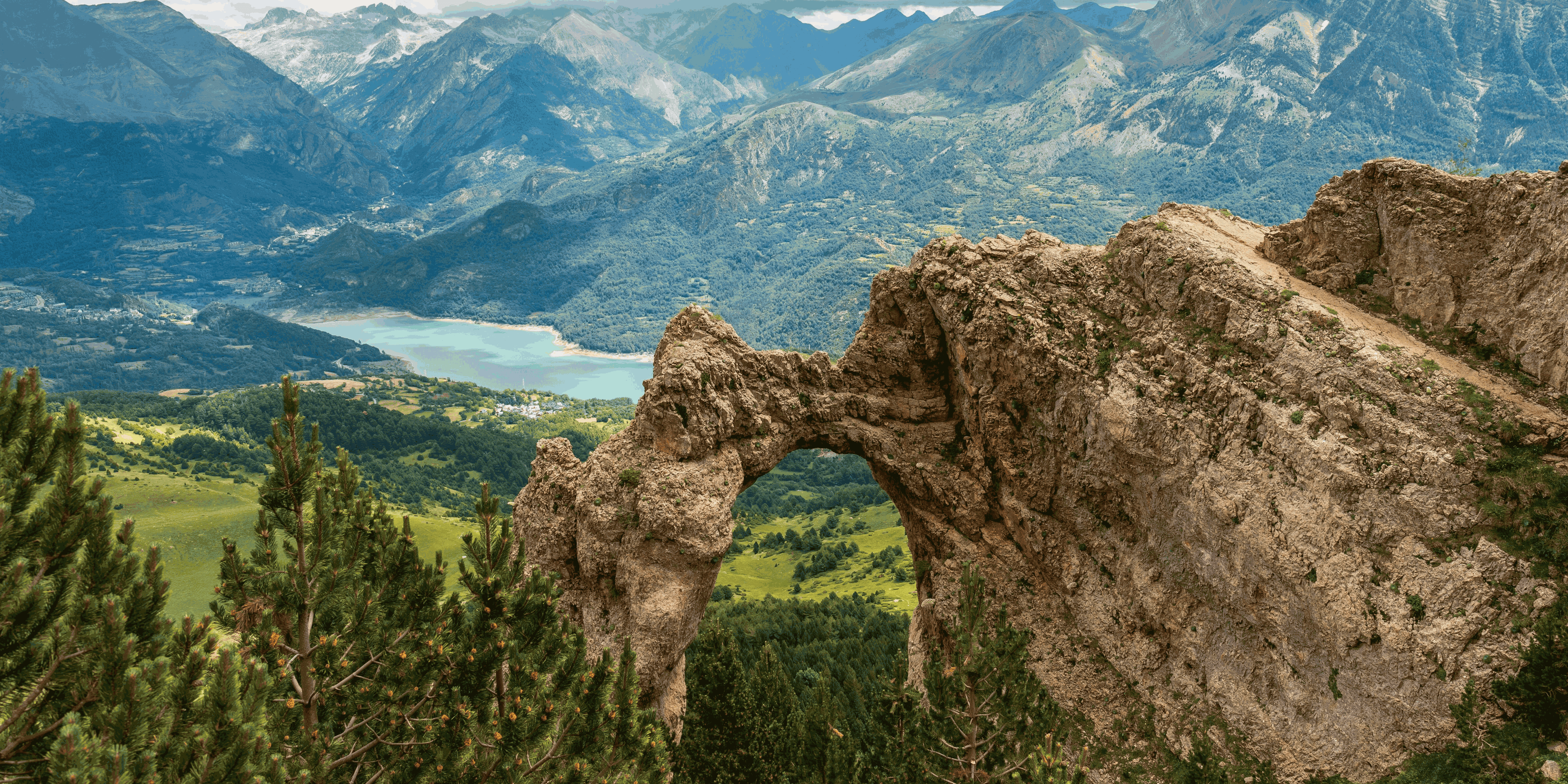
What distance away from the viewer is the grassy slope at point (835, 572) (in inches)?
3620

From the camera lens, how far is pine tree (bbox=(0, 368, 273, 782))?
884 centimetres

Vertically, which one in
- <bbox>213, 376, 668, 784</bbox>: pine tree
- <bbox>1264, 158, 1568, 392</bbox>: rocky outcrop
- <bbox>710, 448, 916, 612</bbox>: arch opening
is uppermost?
<bbox>1264, 158, 1568, 392</bbox>: rocky outcrop

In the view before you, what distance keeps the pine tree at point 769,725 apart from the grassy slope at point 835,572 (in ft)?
142

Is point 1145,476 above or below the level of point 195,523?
above

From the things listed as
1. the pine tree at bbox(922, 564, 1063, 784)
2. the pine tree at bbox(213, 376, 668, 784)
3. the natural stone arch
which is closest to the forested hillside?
the natural stone arch

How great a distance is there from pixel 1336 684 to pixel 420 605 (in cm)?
2031

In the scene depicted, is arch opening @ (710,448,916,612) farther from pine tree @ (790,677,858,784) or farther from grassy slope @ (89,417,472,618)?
grassy slope @ (89,417,472,618)

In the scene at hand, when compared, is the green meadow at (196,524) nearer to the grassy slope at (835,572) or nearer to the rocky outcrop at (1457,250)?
the grassy slope at (835,572)

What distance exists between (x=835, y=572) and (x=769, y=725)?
263 ft

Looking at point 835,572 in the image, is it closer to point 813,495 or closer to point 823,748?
point 813,495

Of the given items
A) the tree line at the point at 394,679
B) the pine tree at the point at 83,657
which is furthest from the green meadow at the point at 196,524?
the pine tree at the point at 83,657

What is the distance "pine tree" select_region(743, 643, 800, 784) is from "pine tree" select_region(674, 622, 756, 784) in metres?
0.17

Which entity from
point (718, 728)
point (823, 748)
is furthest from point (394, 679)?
point (823, 748)

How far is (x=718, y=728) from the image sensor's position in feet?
94.8
